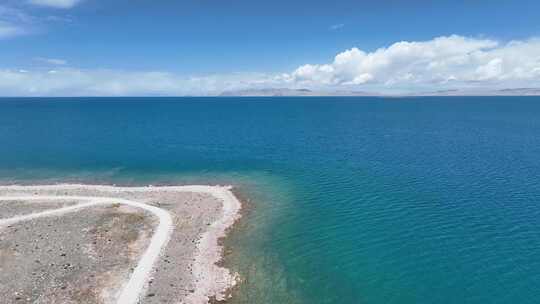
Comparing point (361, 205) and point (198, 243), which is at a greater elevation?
point (361, 205)

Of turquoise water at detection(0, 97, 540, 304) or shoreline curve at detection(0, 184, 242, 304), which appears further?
turquoise water at detection(0, 97, 540, 304)

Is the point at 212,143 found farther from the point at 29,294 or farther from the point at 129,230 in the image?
the point at 29,294

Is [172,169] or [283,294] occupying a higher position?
[172,169]

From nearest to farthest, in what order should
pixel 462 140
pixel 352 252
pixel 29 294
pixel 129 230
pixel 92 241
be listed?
1. pixel 29 294
2. pixel 352 252
3. pixel 92 241
4. pixel 129 230
5. pixel 462 140

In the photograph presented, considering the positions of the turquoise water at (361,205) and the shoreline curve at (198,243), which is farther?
the turquoise water at (361,205)

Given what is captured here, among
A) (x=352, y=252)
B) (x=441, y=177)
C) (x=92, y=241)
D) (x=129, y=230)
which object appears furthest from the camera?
(x=441, y=177)

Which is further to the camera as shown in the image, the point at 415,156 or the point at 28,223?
the point at 415,156

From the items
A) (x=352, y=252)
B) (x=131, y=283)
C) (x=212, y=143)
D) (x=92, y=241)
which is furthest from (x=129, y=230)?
(x=212, y=143)

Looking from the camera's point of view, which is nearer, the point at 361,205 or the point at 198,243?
the point at 198,243
